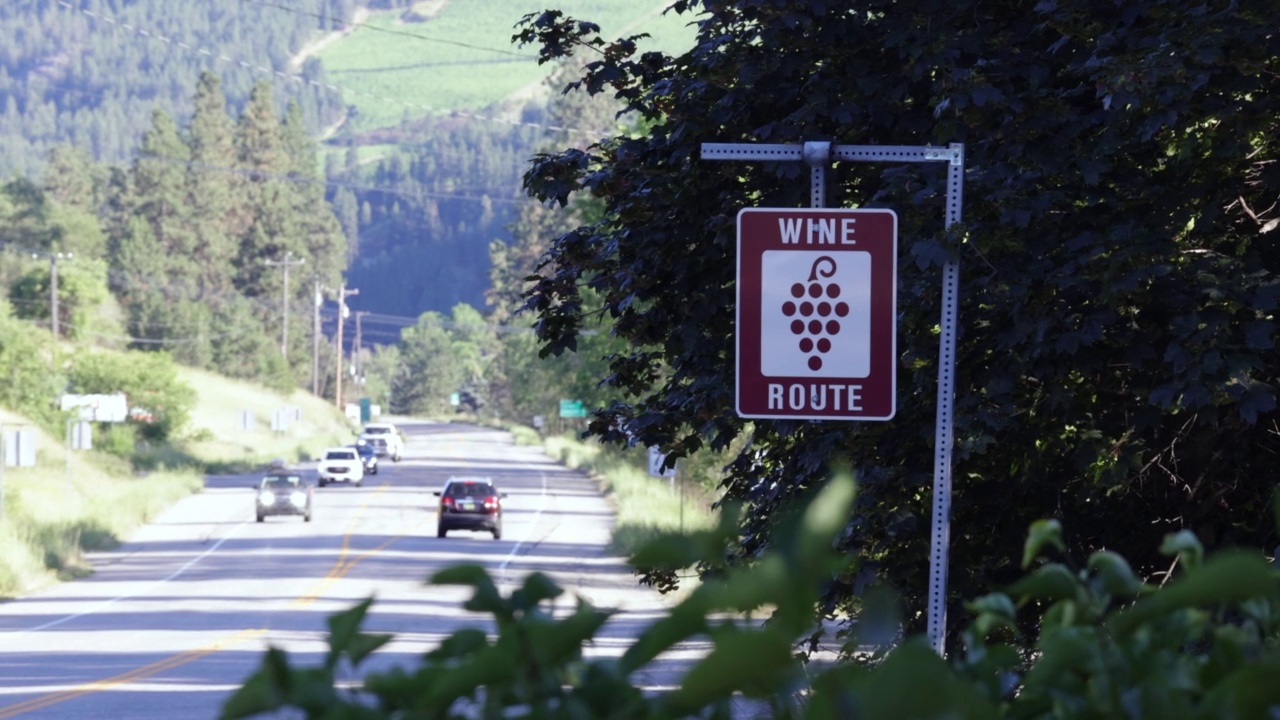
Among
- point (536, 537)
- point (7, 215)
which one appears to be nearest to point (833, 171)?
point (536, 537)

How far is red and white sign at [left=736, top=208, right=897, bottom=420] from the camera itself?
19.6ft

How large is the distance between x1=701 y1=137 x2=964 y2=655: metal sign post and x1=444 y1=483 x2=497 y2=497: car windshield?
1357 inches

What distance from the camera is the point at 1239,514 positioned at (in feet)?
29.2

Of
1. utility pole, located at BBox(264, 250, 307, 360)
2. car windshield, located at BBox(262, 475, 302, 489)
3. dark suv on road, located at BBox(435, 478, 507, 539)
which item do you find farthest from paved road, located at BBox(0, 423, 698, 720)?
utility pole, located at BBox(264, 250, 307, 360)

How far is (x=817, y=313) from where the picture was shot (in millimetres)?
5996

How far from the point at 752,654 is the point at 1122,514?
319 inches

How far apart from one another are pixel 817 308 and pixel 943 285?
0.55 m

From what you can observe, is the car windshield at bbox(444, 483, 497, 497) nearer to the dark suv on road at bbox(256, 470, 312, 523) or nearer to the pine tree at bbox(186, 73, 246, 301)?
the dark suv on road at bbox(256, 470, 312, 523)

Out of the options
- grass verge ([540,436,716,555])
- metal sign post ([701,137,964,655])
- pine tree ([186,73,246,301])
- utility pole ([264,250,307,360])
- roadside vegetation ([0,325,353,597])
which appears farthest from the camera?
pine tree ([186,73,246,301])

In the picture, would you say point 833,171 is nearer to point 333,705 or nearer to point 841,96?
point 841,96

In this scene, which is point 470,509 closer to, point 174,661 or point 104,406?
point 174,661

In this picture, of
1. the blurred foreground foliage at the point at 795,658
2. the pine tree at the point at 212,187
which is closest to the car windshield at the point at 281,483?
the blurred foreground foliage at the point at 795,658

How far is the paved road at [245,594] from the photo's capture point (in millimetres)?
17203

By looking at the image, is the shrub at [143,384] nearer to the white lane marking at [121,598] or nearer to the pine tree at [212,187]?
the white lane marking at [121,598]
